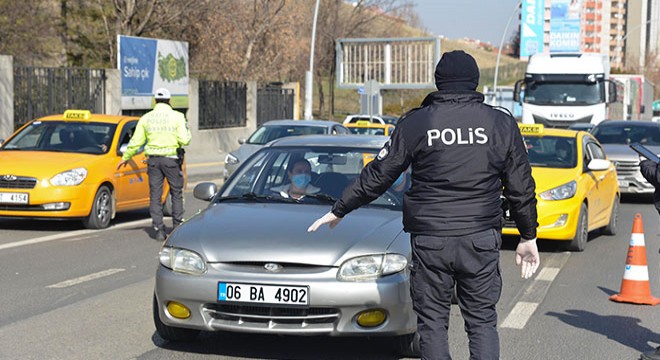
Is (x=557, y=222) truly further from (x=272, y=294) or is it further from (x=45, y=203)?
(x=272, y=294)

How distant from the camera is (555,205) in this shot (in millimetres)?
12219

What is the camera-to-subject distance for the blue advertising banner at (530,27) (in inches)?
3115

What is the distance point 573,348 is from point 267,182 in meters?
2.52

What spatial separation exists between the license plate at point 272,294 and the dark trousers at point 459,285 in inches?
49.3

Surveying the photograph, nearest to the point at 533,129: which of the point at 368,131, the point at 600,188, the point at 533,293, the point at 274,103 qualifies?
the point at 600,188

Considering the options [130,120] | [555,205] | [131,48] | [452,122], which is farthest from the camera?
[131,48]

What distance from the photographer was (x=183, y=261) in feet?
20.9

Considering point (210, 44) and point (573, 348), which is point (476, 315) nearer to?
point (573, 348)

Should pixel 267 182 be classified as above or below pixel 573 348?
above

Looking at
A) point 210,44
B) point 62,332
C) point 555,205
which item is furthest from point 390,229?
point 210,44

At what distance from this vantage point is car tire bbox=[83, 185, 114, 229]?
13.5 m

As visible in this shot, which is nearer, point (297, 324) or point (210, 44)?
point (297, 324)

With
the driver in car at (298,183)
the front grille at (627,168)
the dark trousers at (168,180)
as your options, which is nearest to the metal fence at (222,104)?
the front grille at (627,168)

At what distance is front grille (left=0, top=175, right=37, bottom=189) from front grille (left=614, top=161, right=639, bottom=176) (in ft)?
38.1
